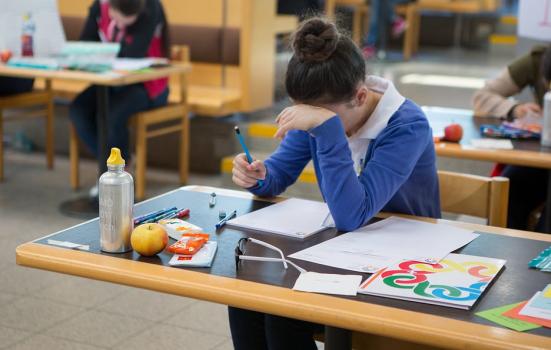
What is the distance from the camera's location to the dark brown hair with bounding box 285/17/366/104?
6.52 ft

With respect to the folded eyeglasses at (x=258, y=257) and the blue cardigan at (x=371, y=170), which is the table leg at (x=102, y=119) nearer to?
the blue cardigan at (x=371, y=170)

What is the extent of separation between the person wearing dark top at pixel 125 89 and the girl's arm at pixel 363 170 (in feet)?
8.54

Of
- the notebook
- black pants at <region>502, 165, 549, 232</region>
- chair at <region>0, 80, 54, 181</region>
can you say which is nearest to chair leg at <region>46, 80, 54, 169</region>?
chair at <region>0, 80, 54, 181</region>

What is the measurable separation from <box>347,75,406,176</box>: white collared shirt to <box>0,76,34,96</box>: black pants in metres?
3.42

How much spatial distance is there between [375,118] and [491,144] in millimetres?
938

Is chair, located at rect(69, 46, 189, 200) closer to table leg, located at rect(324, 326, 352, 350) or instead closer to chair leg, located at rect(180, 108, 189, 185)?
chair leg, located at rect(180, 108, 189, 185)

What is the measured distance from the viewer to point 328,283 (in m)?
1.59

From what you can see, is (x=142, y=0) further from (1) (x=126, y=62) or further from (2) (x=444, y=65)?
(2) (x=444, y=65)

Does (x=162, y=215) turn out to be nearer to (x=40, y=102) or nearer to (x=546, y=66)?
(x=546, y=66)

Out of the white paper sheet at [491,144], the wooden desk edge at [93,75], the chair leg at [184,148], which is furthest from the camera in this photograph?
the chair leg at [184,148]

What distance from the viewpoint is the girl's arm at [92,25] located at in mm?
4930

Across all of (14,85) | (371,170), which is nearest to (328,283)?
(371,170)

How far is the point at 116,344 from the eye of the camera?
9.71 ft

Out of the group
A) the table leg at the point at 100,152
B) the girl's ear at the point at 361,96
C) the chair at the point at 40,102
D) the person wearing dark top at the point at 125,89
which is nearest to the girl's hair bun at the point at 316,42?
the girl's ear at the point at 361,96
